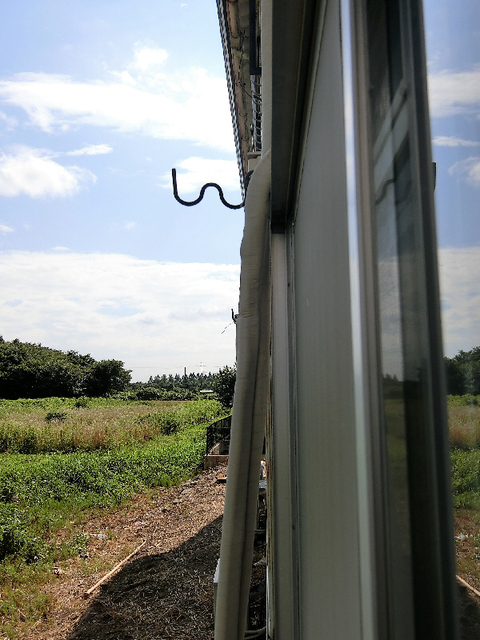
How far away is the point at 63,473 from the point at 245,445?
6.89 metres

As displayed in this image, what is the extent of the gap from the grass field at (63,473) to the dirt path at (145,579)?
0.23 meters

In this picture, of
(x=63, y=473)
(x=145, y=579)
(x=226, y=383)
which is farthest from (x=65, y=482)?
(x=226, y=383)

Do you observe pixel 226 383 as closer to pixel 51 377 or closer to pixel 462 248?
pixel 462 248

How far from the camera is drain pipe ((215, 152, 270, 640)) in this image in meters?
0.89

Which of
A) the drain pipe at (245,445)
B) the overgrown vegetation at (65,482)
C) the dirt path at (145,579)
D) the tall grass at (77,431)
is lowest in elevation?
the dirt path at (145,579)

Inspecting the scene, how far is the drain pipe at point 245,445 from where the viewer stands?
35.2 inches

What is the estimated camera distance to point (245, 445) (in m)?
0.91

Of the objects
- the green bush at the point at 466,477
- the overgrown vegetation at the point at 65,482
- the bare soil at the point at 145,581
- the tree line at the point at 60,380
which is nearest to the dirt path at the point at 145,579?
the bare soil at the point at 145,581

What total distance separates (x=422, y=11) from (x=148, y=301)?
127 feet

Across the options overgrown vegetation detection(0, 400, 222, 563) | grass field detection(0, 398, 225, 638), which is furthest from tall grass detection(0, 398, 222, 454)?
overgrown vegetation detection(0, 400, 222, 563)

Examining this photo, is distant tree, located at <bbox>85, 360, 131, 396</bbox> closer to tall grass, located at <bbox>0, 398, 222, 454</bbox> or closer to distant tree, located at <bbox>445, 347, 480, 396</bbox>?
tall grass, located at <bbox>0, 398, 222, 454</bbox>

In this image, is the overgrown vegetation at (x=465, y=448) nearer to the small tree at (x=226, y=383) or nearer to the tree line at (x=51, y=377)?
the small tree at (x=226, y=383)

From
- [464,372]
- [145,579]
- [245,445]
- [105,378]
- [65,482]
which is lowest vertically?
[145,579]

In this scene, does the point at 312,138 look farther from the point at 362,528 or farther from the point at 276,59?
the point at 362,528
